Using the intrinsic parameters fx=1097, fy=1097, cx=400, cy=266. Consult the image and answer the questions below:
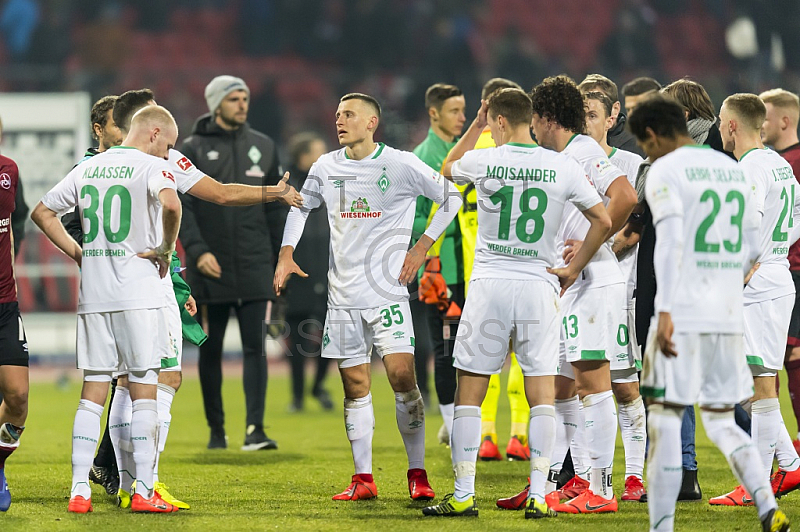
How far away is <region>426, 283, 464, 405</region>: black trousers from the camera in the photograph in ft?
24.8

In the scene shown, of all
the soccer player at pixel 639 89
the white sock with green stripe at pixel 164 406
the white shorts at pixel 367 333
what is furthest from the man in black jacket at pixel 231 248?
the soccer player at pixel 639 89

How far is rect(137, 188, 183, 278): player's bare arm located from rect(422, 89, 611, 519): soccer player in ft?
4.70

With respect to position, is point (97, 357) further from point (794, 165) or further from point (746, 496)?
point (794, 165)

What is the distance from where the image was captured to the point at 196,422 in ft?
33.3

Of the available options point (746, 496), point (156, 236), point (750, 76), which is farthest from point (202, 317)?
point (750, 76)

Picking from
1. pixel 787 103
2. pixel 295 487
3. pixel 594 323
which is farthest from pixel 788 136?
pixel 295 487

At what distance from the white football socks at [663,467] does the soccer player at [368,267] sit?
1.65 meters

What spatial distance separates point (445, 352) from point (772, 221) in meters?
2.63

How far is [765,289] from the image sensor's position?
229 inches

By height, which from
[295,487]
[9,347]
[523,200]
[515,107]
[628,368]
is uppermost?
[515,107]

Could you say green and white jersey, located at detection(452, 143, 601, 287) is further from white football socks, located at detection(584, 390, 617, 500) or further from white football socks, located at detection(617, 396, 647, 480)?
white football socks, located at detection(617, 396, 647, 480)

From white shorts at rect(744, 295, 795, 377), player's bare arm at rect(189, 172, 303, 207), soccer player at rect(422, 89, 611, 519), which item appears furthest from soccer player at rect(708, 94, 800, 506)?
player's bare arm at rect(189, 172, 303, 207)

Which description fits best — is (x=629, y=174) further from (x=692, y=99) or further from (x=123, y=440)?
(x=123, y=440)

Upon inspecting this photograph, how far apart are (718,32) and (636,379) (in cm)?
1586
